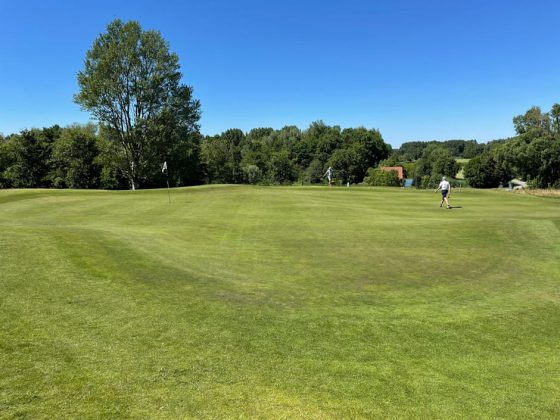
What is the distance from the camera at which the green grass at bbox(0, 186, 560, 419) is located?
482 centimetres

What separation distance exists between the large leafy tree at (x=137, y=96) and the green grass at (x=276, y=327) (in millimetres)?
50348

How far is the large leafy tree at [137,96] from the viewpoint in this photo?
5722 cm

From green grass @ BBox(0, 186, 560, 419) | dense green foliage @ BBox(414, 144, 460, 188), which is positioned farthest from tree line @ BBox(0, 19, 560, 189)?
green grass @ BBox(0, 186, 560, 419)

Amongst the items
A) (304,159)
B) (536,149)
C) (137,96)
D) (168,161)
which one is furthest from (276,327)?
(304,159)

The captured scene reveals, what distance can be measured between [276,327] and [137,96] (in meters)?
60.1

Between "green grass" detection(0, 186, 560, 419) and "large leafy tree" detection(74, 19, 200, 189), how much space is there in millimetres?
50348

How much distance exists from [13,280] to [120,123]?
190ft

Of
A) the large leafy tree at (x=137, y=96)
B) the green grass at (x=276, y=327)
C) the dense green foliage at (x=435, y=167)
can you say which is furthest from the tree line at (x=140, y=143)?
the green grass at (x=276, y=327)

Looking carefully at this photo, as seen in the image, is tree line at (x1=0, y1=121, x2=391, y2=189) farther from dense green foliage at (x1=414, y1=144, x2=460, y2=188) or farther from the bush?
the bush

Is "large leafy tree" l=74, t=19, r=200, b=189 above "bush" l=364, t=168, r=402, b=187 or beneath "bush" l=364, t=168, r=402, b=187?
above

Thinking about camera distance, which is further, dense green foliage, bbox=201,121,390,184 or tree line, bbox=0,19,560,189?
dense green foliage, bbox=201,121,390,184

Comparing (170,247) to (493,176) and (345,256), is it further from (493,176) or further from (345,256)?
(493,176)

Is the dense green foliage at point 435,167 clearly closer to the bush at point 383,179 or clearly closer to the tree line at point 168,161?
the bush at point 383,179

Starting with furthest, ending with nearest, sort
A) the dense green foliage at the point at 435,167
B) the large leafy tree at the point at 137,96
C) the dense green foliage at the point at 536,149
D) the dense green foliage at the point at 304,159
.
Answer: the dense green foliage at the point at 435,167
the dense green foliage at the point at 304,159
the dense green foliage at the point at 536,149
the large leafy tree at the point at 137,96
